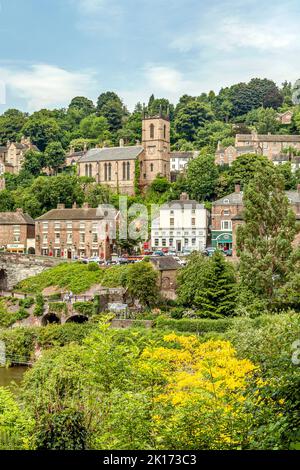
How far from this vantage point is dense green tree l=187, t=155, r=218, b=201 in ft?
228

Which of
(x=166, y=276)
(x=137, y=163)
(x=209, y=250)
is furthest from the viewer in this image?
(x=137, y=163)

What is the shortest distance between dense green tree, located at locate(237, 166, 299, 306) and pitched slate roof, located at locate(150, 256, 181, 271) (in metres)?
7.71

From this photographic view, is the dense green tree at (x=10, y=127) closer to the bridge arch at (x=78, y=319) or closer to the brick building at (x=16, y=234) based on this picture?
the brick building at (x=16, y=234)

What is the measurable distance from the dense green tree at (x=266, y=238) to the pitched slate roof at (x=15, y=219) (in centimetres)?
2956

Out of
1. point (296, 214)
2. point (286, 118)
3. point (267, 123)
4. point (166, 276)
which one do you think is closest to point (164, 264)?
point (166, 276)

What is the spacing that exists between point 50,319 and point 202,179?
92.7 feet

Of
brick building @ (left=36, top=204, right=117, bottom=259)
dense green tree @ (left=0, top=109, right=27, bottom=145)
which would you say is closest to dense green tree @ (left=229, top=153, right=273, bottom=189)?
brick building @ (left=36, top=204, right=117, bottom=259)

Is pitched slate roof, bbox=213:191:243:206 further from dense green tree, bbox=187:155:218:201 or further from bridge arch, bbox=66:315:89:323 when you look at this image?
bridge arch, bbox=66:315:89:323

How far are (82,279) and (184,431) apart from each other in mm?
37448

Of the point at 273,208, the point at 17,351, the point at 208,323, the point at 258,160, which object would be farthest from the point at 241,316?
the point at 258,160

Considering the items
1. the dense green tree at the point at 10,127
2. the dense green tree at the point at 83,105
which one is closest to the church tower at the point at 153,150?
the dense green tree at the point at 10,127

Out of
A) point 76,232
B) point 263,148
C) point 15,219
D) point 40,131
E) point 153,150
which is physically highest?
point 40,131

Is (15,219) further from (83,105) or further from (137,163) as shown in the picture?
(83,105)

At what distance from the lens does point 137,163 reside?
77250 mm
